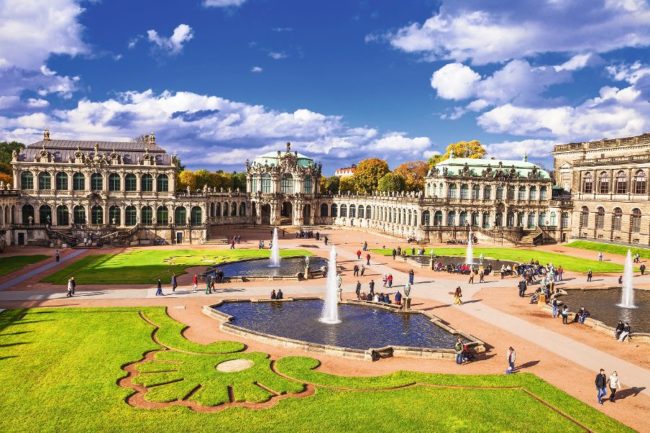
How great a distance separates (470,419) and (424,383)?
436 centimetres

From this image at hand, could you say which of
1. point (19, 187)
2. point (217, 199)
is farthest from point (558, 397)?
point (217, 199)

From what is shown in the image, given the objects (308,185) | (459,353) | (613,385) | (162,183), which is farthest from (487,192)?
(613,385)

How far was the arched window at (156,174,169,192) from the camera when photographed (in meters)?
88.3

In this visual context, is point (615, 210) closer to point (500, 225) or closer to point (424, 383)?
point (500, 225)

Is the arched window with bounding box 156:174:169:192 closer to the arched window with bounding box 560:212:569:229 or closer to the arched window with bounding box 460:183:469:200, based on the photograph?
the arched window with bounding box 460:183:469:200

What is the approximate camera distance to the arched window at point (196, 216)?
8959 centimetres

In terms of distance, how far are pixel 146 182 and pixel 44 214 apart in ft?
55.9

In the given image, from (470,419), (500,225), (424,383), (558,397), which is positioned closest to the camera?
(470,419)

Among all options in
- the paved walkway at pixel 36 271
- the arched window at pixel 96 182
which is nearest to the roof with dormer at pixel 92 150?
the arched window at pixel 96 182

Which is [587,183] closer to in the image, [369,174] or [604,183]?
[604,183]

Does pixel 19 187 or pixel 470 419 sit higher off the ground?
pixel 19 187

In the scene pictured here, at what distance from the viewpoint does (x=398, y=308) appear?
41156 mm

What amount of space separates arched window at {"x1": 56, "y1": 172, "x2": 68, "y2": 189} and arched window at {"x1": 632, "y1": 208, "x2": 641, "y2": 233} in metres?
96.0

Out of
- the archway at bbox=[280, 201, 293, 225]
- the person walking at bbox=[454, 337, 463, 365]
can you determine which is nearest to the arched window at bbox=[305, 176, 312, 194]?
the archway at bbox=[280, 201, 293, 225]
